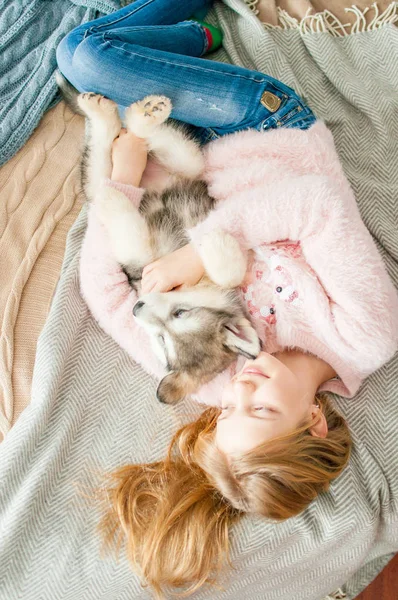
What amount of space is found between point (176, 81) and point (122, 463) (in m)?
1.25

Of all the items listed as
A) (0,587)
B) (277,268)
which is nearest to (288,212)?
(277,268)

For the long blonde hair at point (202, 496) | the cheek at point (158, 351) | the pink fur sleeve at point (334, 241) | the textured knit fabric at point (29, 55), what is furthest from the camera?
the textured knit fabric at point (29, 55)

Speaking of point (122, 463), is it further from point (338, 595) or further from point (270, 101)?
point (270, 101)

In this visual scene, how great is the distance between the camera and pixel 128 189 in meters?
1.67

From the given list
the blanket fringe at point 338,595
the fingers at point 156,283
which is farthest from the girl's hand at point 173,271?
the blanket fringe at point 338,595

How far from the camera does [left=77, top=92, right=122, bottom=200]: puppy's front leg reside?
67.9 inches

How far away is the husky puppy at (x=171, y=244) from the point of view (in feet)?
4.90

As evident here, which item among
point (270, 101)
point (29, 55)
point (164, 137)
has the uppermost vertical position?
point (29, 55)

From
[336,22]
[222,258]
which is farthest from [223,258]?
[336,22]

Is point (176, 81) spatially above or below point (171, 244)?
above

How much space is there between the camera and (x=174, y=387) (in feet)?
4.88

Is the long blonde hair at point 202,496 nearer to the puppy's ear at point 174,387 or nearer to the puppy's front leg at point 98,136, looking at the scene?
the puppy's ear at point 174,387

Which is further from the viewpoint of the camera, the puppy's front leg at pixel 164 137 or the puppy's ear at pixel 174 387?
the puppy's front leg at pixel 164 137

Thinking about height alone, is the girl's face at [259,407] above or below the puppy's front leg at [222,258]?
below
